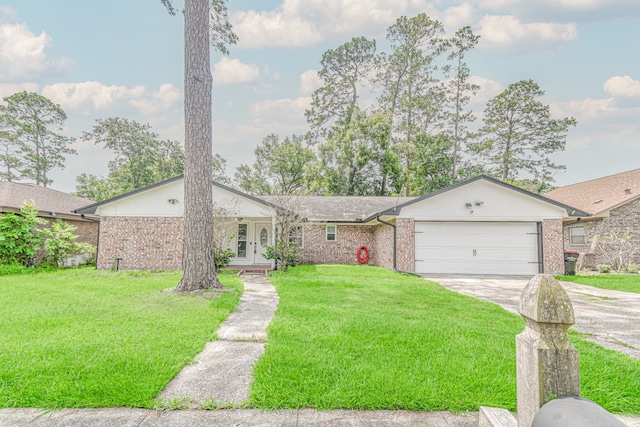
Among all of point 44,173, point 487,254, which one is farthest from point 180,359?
point 44,173

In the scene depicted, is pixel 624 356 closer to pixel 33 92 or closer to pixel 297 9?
pixel 297 9

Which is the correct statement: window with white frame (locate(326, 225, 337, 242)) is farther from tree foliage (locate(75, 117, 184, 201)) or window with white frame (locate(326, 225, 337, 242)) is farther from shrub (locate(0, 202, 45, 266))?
tree foliage (locate(75, 117, 184, 201))

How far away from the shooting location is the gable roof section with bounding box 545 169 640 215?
46.8 feet

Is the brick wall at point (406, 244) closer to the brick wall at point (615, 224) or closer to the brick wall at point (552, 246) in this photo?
the brick wall at point (552, 246)

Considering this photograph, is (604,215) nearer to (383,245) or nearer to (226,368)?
(383,245)

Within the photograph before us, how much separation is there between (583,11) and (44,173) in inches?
1569

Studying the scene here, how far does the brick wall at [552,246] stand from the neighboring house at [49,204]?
753 inches

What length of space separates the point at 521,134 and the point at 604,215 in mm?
13719

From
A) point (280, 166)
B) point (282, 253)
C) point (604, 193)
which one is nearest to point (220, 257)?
point (282, 253)

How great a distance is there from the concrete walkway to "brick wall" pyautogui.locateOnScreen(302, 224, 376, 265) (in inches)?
400

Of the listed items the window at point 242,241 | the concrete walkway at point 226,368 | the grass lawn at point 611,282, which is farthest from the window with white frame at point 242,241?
the grass lawn at point 611,282

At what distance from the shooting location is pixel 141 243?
12.8 m

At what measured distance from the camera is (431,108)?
26.6 m

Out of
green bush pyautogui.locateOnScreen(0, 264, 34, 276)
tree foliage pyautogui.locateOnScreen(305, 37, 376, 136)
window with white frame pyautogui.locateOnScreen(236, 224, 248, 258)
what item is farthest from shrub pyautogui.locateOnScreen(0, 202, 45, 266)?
tree foliage pyautogui.locateOnScreen(305, 37, 376, 136)
